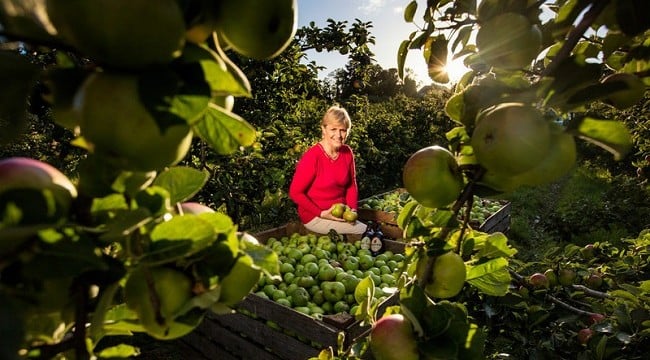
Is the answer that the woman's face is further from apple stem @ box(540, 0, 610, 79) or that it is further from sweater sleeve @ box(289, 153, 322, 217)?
apple stem @ box(540, 0, 610, 79)

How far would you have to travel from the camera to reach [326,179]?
4.20m

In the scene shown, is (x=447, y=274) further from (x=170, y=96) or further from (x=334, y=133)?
(x=334, y=133)

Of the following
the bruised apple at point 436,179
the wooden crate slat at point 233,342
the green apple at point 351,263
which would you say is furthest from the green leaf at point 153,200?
the green apple at point 351,263

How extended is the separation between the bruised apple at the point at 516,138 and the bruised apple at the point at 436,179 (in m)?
0.10

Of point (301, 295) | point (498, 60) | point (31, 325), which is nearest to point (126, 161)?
point (31, 325)

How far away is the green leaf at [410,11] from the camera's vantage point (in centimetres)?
91

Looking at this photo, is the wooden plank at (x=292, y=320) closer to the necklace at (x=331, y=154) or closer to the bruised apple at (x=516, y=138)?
the bruised apple at (x=516, y=138)

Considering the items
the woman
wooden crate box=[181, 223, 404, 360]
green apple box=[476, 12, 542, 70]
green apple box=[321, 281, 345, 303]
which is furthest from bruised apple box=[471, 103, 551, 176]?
the woman

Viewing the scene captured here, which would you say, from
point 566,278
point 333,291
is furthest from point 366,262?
point 566,278

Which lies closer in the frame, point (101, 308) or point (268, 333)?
point (101, 308)

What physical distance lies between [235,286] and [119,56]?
237mm

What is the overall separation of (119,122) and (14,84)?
8 cm

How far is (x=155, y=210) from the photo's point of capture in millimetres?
397

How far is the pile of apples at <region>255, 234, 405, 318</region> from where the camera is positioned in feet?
8.82
